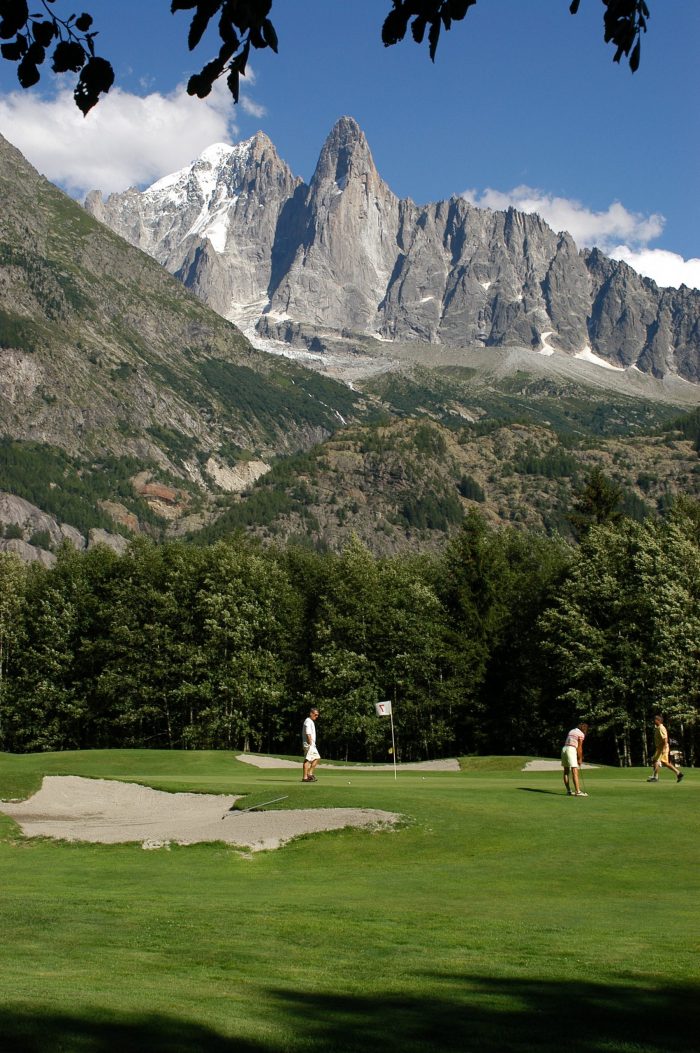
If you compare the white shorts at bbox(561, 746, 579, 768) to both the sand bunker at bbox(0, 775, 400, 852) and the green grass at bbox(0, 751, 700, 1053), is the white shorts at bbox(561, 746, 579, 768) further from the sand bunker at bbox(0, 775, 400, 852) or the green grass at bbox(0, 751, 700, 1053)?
the sand bunker at bbox(0, 775, 400, 852)

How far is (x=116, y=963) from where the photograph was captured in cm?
1219

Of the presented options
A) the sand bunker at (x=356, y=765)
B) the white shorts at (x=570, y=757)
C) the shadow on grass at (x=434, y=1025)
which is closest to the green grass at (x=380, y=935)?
the shadow on grass at (x=434, y=1025)

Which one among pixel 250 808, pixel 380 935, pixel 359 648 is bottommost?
pixel 380 935

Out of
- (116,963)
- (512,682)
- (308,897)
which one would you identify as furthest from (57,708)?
(116,963)

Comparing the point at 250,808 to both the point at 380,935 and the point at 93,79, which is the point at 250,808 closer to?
the point at 380,935

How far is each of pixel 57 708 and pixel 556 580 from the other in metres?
43.2

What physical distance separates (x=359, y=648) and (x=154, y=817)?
50.6 meters

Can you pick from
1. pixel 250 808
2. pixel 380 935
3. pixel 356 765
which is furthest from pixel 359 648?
pixel 380 935

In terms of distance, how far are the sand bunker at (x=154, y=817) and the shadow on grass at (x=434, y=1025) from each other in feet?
49.0

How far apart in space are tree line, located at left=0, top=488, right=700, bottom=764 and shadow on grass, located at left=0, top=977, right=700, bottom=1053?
2307 inches

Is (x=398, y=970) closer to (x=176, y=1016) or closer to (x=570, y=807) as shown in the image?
(x=176, y=1016)

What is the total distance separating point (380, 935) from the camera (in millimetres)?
14594

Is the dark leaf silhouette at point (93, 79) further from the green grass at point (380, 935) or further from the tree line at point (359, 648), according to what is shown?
the tree line at point (359, 648)

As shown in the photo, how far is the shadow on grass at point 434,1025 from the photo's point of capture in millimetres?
8445
